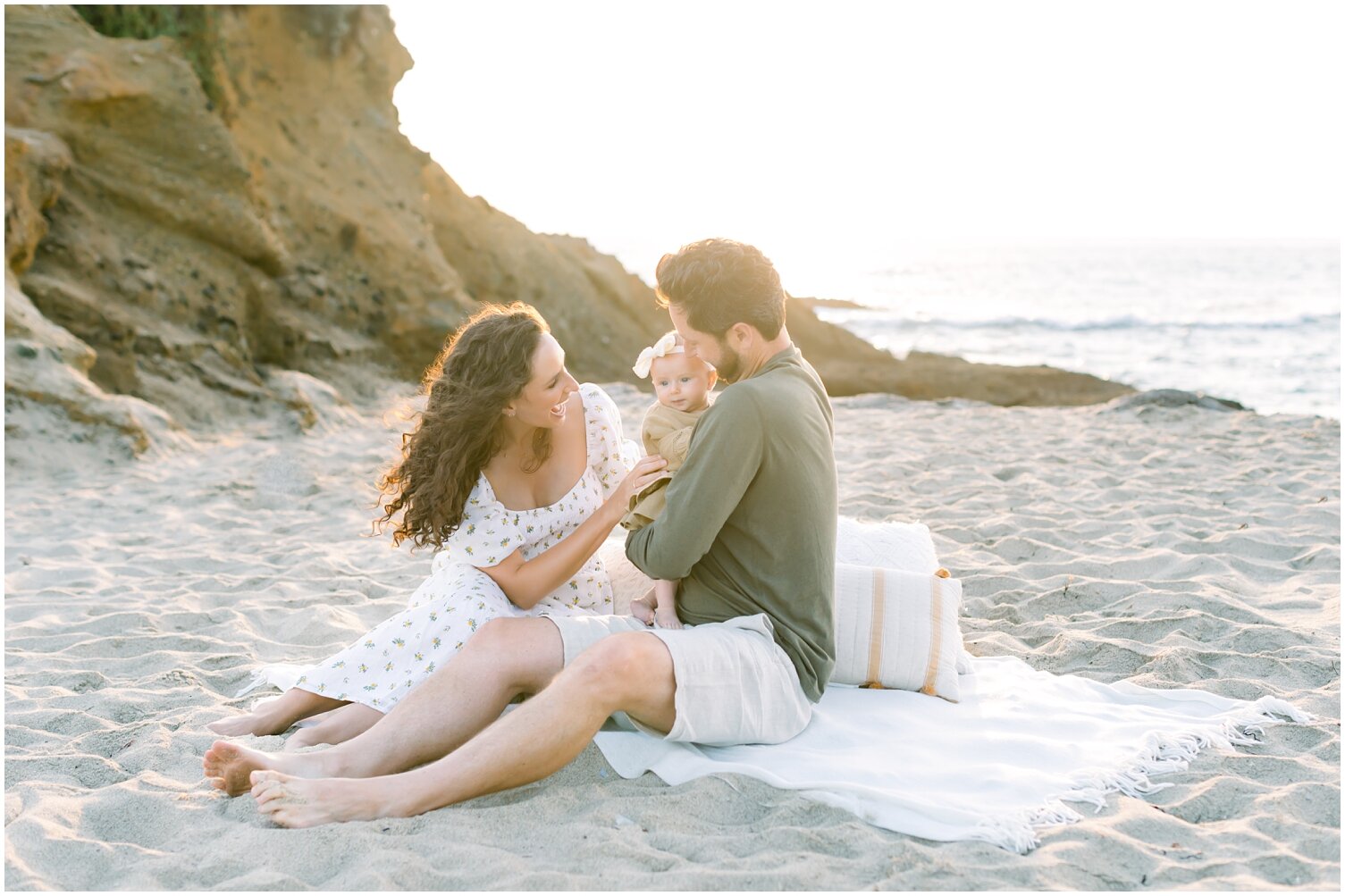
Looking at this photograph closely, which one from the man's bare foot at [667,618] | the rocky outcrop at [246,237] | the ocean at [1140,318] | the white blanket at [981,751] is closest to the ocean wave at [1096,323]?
the ocean at [1140,318]

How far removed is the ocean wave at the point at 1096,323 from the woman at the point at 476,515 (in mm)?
30013

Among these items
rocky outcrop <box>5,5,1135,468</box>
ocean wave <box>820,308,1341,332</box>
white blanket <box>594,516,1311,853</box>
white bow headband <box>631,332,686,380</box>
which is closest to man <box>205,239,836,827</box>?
white blanket <box>594,516,1311,853</box>

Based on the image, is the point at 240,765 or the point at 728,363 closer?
the point at 240,765

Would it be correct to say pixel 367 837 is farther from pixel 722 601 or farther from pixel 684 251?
pixel 684 251

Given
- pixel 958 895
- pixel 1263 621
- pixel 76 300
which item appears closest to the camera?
pixel 958 895

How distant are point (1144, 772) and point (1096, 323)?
104 feet

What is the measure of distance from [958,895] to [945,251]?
9174cm

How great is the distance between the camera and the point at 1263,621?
4566 mm

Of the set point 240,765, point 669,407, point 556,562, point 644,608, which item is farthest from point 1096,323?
point 240,765

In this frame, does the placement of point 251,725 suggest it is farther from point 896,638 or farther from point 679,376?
point 896,638

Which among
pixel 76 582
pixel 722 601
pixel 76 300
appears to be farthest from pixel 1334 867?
pixel 76 300

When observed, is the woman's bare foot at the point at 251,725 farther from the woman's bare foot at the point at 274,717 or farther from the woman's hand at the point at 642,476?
the woman's hand at the point at 642,476

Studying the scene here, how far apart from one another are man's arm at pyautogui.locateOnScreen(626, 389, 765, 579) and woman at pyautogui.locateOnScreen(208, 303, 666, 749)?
0.35m

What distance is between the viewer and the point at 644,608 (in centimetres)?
365
